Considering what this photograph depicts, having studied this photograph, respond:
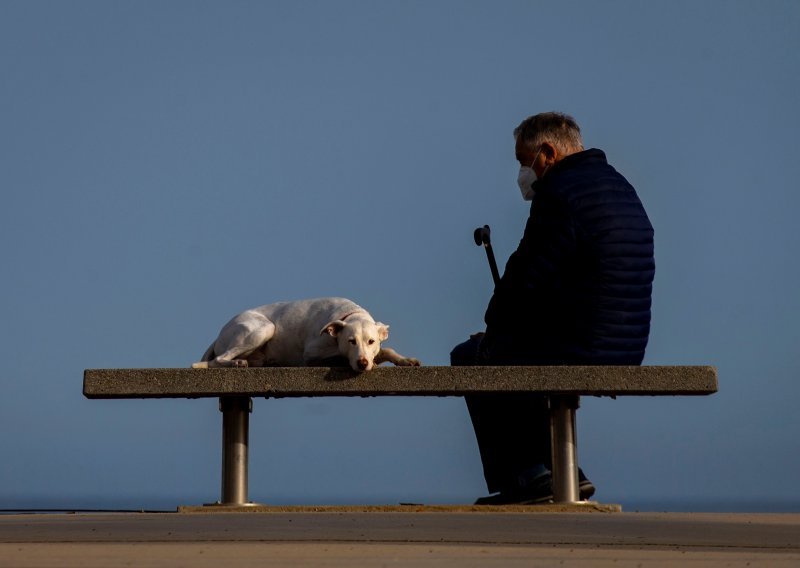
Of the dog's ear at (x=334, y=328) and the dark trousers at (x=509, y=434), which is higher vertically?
the dog's ear at (x=334, y=328)

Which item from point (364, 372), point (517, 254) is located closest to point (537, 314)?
point (517, 254)

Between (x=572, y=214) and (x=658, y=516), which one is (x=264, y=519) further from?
(x=572, y=214)

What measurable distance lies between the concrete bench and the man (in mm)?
256

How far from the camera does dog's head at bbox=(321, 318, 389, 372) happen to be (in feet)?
27.5

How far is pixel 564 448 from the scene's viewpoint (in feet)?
25.7

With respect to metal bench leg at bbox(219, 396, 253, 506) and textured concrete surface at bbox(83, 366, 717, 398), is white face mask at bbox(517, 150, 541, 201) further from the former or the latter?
metal bench leg at bbox(219, 396, 253, 506)

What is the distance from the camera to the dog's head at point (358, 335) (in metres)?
8.38

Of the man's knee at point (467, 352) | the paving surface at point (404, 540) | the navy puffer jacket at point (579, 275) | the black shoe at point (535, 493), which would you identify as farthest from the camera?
the man's knee at point (467, 352)

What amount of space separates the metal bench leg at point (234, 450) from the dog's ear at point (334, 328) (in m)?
0.77

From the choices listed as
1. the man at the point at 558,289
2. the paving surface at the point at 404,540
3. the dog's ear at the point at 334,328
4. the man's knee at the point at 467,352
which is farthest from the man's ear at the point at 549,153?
the paving surface at the point at 404,540

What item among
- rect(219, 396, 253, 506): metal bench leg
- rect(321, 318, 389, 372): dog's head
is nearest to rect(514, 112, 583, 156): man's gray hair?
rect(321, 318, 389, 372): dog's head

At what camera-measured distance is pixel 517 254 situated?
776cm

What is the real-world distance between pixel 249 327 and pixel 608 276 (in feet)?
8.29

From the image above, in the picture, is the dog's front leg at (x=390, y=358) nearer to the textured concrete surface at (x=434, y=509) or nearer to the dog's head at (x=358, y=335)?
the dog's head at (x=358, y=335)
